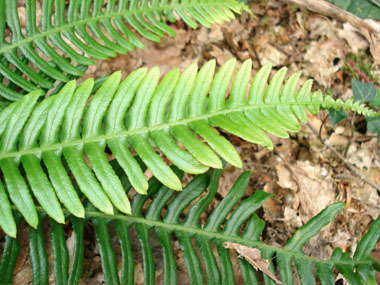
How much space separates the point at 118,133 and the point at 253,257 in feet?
2.97

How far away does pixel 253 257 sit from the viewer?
165 centimetres

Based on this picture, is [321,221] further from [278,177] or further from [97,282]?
[97,282]

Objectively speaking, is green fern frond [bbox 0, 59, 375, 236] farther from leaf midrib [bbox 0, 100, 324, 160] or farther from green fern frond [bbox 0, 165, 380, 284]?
green fern frond [bbox 0, 165, 380, 284]

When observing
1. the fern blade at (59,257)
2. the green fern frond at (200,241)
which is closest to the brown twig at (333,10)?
the green fern frond at (200,241)

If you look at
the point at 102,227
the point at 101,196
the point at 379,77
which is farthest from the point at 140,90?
the point at 379,77

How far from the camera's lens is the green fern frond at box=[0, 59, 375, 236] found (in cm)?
138

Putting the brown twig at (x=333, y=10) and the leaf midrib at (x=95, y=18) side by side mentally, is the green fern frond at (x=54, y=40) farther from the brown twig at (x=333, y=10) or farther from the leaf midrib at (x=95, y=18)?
Answer: the brown twig at (x=333, y=10)

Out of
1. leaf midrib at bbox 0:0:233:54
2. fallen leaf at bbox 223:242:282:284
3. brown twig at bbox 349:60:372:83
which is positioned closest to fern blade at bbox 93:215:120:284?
fallen leaf at bbox 223:242:282:284

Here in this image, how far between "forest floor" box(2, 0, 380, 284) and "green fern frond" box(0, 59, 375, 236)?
0.65 metres

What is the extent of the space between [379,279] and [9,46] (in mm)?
2626

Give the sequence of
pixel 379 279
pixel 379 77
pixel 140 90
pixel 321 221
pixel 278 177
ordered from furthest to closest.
A: pixel 379 77 < pixel 278 177 < pixel 379 279 < pixel 321 221 < pixel 140 90

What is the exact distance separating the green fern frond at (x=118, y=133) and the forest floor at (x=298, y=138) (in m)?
0.65

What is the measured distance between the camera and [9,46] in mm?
1804

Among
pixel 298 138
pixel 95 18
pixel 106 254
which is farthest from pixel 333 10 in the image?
pixel 106 254
